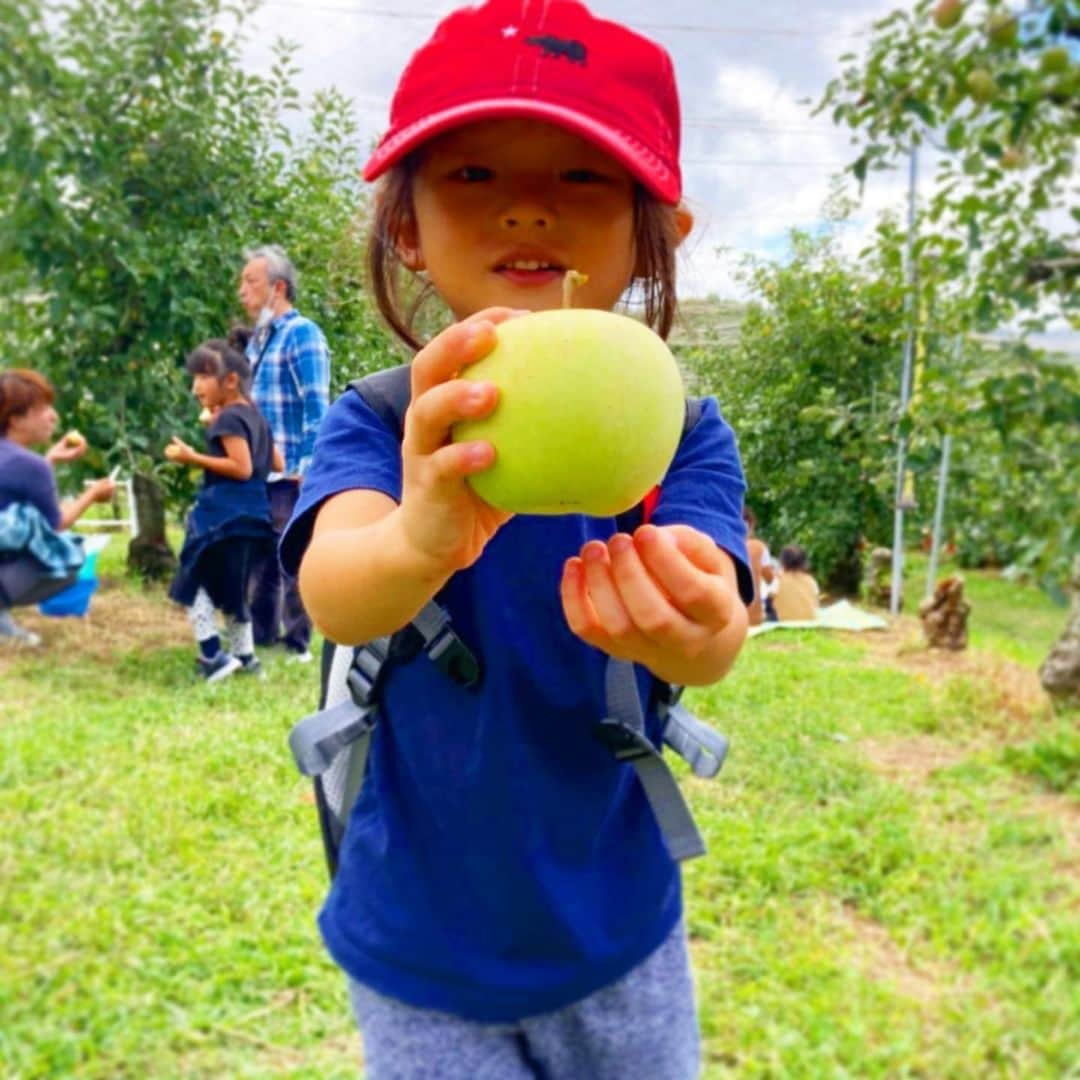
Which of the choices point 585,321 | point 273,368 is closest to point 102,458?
point 273,368

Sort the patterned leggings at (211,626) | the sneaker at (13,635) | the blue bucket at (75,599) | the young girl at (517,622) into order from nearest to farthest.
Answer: the young girl at (517,622), the patterned leggings at (211,626), the sneaker at (13,635), the blue bucket at (75,599)

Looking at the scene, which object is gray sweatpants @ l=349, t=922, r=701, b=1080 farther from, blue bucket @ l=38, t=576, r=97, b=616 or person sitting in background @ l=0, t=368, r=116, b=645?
blue bucket @ l=38, t=576, r=97, b=616

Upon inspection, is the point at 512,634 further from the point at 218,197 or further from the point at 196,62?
the point at 196,62

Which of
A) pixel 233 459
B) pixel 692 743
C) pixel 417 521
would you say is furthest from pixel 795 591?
pixel 417 521

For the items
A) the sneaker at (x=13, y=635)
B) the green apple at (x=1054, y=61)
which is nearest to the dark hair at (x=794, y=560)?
the green apple at (x=1054, y=61)

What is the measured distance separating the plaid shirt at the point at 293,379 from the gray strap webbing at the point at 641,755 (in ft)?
1.29

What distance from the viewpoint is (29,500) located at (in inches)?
129

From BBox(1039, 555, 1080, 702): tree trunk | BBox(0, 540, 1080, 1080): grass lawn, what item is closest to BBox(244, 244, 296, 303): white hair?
BBox(0, 540, 1080, 1080): grass lawn

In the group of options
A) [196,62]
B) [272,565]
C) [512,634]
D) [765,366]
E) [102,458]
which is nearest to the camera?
[512,634]

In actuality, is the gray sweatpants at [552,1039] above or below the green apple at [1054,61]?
below

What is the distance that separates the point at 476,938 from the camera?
814 millimetres

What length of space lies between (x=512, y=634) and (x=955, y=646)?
3.76 meters

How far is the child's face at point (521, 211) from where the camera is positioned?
70 cm

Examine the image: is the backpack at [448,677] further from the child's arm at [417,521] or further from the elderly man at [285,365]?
the elderly man at [285,365]
